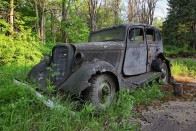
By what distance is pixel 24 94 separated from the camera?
347 centimetres

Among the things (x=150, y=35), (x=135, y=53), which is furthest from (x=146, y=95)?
(x=150, y=35)

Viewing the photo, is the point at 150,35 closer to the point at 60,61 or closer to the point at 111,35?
the point at 111,35

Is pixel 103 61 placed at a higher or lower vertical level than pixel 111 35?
lower

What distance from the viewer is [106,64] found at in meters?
4.03

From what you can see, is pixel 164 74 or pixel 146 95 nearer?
pixel 146 95

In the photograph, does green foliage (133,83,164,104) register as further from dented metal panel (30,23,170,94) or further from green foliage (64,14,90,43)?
green foliage (64,14,90,43)

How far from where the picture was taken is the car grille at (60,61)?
4.15 meters

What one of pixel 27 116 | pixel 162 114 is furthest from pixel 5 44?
pixel 162 114

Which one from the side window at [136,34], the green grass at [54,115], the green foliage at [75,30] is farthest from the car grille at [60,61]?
the green foliage at [75,30]

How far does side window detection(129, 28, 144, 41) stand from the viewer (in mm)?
5412

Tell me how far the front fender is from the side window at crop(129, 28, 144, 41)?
1.68 m

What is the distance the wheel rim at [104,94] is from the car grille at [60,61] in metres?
0.80

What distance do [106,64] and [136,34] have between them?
76.3 inches

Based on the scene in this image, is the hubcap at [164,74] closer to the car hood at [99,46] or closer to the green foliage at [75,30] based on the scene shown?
the car hood at [99,46]
